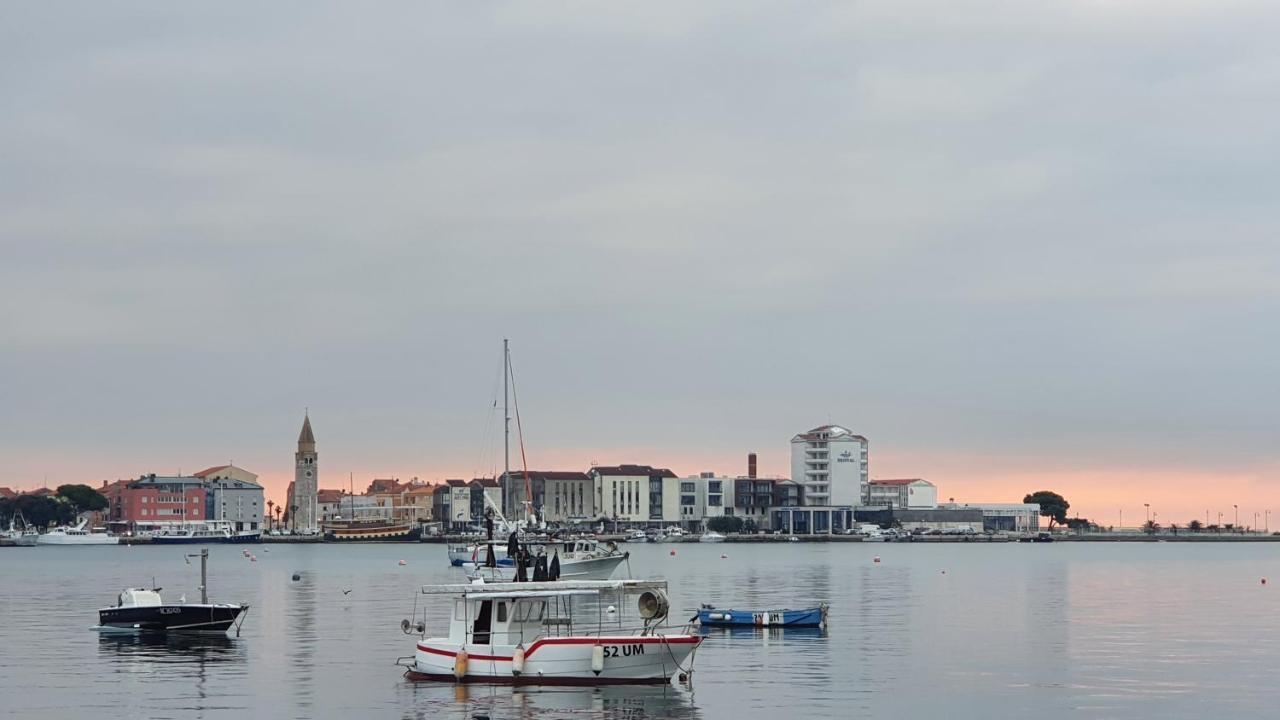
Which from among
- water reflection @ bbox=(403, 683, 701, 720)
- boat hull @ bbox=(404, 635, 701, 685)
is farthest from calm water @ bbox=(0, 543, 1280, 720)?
boat hull @ bbox=(404, 635, 701, 685)

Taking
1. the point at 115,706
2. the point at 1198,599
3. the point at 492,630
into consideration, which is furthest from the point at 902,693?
the point at 1198,599

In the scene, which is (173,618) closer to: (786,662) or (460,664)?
(460,664)

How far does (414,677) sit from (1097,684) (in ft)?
85.2

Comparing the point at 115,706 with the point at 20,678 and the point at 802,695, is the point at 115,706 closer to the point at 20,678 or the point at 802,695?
the point at 20,678

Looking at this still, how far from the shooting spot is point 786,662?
227 feet

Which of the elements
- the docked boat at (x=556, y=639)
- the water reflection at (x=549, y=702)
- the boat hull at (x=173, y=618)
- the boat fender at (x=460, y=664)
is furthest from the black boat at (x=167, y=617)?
the boat fender at (x=460, y=664)

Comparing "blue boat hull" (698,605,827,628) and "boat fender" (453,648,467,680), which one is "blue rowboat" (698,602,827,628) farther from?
"boat fender" (453,648,467,680)

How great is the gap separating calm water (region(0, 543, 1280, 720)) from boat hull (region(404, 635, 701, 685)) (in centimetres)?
73

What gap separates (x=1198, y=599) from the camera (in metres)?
119

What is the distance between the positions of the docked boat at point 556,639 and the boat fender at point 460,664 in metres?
0.04

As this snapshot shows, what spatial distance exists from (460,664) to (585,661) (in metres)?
5.02

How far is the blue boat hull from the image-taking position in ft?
275

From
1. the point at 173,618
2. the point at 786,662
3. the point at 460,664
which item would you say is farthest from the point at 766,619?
the point at 173,618

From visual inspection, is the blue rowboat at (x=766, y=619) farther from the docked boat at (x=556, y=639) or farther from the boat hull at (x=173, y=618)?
the docked boat at (x=556, y=639)
